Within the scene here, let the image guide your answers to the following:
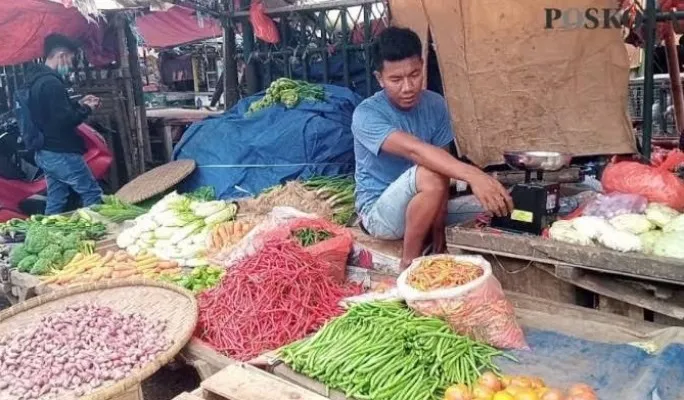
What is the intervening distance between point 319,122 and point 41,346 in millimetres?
3411

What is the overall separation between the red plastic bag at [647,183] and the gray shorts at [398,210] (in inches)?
33.9

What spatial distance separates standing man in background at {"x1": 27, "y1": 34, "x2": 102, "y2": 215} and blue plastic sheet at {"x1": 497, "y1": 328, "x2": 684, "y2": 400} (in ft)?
18.2

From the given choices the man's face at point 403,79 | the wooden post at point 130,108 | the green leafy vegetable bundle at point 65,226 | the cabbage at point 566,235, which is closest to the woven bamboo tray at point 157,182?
the green leafy vegetable bundle at point 65,226

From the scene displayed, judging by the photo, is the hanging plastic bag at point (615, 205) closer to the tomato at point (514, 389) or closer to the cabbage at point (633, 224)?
the cabbage at point (633, 224)

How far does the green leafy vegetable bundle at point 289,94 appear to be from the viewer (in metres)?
6.36

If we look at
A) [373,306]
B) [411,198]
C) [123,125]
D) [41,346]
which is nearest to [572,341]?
[373,306]

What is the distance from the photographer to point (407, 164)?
13.6 feet

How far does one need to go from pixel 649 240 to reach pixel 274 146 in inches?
149

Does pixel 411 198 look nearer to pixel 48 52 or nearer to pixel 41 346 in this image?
pixel 41 346

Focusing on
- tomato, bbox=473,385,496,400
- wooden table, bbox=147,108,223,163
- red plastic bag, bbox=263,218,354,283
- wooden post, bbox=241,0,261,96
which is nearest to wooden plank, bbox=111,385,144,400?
red plastic bag, bbox=263,218,354,283

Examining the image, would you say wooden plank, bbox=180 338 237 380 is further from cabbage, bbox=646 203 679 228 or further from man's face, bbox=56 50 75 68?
man's face, bbox=56 50 75 68

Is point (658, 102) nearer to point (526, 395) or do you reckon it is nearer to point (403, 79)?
point (403, 79)

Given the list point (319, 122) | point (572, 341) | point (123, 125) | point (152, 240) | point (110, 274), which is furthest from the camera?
point (123, 125)

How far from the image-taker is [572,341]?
114 inches
